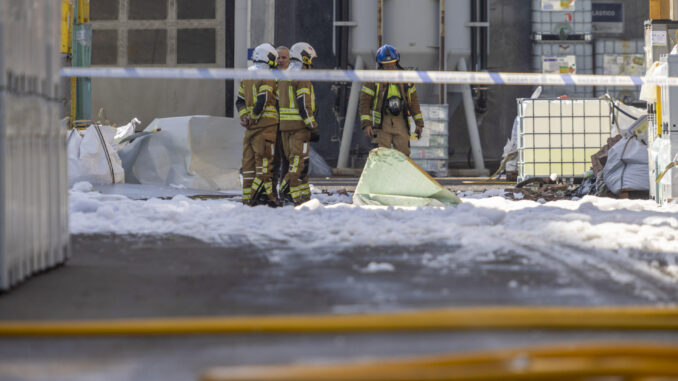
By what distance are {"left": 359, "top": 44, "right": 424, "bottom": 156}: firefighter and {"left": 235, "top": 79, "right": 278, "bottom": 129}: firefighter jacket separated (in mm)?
900

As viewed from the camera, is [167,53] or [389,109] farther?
[167,53]

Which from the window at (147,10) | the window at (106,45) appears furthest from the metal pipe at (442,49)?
the window at (106,45)

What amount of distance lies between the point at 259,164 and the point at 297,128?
1.63 feet

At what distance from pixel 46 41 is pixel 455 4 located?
496 inches

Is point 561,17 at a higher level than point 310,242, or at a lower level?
higher

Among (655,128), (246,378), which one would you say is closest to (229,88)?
(655,128)

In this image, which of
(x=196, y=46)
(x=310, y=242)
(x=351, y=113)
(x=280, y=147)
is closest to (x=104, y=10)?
(x=196, y=46)

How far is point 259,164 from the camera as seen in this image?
8070 millimetres

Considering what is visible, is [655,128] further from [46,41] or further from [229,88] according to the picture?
[229,88]

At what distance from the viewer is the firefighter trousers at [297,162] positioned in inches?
314

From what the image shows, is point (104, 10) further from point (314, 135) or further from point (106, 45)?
point (314, 135)

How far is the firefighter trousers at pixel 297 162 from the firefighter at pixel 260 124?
6.1 inches

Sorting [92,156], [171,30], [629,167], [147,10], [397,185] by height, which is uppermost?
[147,10]

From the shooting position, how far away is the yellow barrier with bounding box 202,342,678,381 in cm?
151
